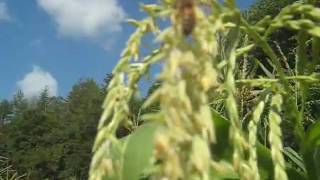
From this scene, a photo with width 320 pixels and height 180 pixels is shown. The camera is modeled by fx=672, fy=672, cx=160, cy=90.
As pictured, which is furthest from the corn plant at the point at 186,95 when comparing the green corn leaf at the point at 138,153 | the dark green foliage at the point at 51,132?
the dark green foliage at the point at 51,132

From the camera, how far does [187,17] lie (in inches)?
18.6

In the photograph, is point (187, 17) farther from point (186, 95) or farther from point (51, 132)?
point (51, 132)

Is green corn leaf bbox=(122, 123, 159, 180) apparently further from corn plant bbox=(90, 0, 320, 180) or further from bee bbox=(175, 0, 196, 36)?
bee bbox=(175, 0, 196, 36)

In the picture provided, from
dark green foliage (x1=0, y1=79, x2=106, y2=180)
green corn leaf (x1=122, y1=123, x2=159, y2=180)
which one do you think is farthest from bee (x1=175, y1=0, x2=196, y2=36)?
dark green foliage (x1=0, y1=79, x2=106, y2=180)

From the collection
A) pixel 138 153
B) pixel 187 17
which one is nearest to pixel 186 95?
pixel 187 17

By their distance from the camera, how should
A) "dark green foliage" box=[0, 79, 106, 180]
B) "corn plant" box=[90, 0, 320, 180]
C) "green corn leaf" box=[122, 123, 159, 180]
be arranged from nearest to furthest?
"corn plant" box=[90, 0, 320, 180], "green corn leaf" box=[122, 123, 159, 180], "dark green foliage" box=[0, 79, 106, 180]

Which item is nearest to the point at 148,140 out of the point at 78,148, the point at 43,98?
the point at 78,148

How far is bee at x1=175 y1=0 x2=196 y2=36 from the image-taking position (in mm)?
473

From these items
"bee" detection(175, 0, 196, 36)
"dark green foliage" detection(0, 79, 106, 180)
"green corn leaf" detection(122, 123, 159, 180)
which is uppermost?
"dark green foliage" detection(0, 79, 106, 180)

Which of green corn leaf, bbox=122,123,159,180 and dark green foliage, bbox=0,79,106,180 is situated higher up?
dark green foliage, bbox=0,79,106,180

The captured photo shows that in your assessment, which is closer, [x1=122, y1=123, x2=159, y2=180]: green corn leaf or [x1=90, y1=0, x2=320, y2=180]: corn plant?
[x1=90, y1=0, x2=320, y2=180]: corn plant

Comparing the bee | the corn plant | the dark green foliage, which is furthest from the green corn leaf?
the dark green foliage

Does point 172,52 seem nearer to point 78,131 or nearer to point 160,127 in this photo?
point 160,127

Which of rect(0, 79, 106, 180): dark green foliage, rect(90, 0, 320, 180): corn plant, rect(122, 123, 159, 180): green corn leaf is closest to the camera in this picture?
rect(90, 0, 320, 180): corn plant
